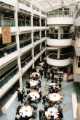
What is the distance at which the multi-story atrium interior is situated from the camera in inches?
522

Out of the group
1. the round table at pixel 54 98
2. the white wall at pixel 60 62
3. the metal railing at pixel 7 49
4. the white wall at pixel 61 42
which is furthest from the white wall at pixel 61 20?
the round table at pixel 54 98

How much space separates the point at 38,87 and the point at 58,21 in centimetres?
999

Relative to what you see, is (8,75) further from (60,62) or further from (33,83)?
(60,62)

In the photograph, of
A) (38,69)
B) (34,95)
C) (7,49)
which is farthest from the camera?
(38,69)

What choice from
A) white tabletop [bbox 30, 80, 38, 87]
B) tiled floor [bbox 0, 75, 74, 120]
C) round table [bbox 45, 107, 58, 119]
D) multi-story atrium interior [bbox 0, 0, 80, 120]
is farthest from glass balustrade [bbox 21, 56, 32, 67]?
round table [bbox 45, 107, 58, 119]

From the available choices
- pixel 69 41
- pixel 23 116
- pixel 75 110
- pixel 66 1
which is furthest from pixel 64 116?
pixel 66 1

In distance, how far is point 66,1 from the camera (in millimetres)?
24969

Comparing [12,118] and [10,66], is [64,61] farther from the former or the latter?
[12,118]

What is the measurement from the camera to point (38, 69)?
21812mm

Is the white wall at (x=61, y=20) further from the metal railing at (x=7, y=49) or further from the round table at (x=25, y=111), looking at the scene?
the round table at (x=25, y=111)

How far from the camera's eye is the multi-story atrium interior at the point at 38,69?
522 inches

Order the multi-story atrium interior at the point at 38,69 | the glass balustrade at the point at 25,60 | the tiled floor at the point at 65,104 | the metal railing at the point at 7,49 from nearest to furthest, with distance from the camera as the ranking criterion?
1. the multi-story atrium interior at the point at 38,69
2. the metal railing at the point at 7,49
3. the tiled floor at the point at 65,104
4. the glass balustrade at the point at 25,60

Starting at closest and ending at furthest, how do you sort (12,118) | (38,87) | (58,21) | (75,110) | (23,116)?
(23,116) < (12,118) < (75,110) < (38,87) < (58,21)

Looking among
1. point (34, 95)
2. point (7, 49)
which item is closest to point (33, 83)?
point (34, 95)
